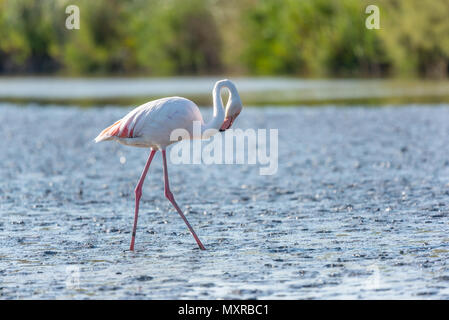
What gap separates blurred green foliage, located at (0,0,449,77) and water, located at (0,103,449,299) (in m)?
41.9

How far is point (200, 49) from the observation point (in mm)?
91312

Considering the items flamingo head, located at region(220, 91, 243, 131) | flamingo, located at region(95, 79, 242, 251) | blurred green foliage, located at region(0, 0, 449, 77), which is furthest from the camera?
blurred green foliage, located at region(0, 0, 449, 77)

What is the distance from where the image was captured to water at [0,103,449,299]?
265 inches

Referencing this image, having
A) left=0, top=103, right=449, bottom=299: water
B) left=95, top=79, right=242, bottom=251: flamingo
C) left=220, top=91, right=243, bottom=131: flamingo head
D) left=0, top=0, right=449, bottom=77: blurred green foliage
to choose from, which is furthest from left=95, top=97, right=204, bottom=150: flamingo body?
left=0, top=0, right=449, bottom=77: blurred green foliage

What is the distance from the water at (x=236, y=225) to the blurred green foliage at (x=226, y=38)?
Answer: 4190 centimetres

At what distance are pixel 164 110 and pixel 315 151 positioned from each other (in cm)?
868

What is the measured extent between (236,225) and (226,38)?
78.6 metres

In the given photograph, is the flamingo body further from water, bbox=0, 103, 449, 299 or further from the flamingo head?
water, bbox=0, 103, 449, 299

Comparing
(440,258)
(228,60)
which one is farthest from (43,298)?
(228,60)

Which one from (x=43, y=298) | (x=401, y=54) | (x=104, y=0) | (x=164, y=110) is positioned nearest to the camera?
(x=43, y=298)

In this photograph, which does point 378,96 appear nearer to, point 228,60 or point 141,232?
point 141,232

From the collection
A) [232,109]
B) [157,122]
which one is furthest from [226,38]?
[232,109]

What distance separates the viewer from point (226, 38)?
8694 centimetres

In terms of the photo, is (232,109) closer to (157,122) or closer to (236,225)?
(157,122)
